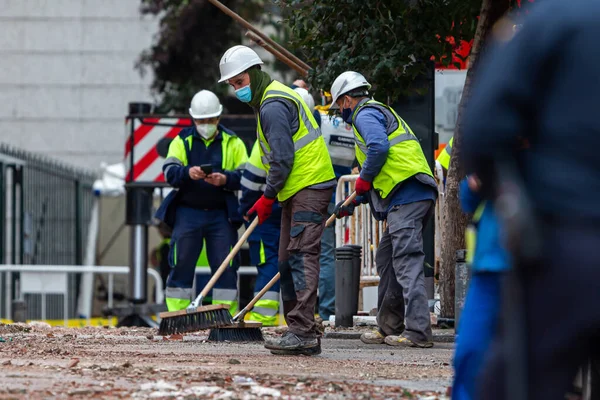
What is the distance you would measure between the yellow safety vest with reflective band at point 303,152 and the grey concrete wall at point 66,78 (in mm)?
19229

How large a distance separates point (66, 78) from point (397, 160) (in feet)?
63.8

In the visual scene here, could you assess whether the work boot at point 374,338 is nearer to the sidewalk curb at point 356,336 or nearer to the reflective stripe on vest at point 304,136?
the sidewalk curb at point 356,336

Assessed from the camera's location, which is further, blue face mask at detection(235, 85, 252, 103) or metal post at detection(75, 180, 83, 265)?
metal post at detection(75, 180, 83, 265)

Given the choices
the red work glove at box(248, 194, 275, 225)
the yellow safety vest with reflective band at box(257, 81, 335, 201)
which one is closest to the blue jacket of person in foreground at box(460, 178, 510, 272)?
the yellow safety vest with reflective band at box(257, 81, 335, 201)

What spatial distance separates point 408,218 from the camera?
8430 millimetres

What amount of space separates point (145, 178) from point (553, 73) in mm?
10755

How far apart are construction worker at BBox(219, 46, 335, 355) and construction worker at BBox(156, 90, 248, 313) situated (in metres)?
2.46

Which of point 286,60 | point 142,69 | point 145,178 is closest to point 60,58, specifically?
point 142,69

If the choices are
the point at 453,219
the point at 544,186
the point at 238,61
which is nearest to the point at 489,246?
the point at 544,186

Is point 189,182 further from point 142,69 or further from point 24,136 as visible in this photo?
point 24,136

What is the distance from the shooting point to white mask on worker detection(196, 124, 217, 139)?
10.8 m

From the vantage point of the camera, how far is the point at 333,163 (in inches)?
458

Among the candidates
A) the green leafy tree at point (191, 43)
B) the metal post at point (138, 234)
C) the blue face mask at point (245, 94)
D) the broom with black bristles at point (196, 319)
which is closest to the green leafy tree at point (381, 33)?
the broom with black bristles at point (196, 319)

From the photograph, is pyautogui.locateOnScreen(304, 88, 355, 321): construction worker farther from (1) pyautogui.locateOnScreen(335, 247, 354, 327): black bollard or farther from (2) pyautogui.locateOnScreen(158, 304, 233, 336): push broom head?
(2) pyautogui.locateOnScreen(158, 304, 233, 336): push broom head
